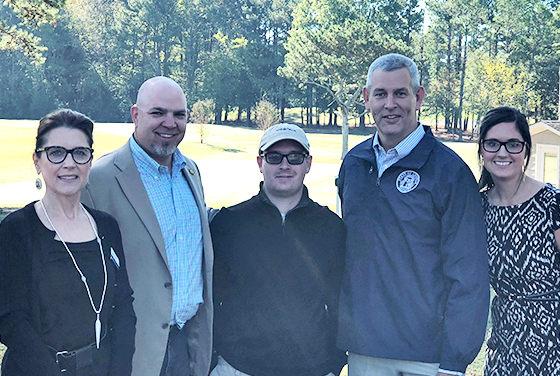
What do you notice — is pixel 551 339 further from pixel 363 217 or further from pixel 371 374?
pixel 363 217

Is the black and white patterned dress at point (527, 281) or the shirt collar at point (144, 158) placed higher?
the shirt collar at point (144, 158)

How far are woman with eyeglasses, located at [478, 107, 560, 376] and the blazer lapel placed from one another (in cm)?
176

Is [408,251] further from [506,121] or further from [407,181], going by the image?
[506,121]

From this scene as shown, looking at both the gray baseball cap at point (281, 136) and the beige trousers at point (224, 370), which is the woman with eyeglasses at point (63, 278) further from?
the gray baseball cap at point (281, 136)

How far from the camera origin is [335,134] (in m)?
52.2

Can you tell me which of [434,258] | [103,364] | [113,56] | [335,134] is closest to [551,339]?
[434,258]

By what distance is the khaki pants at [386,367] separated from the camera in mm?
2662

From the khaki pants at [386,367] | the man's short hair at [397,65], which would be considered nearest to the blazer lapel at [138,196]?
the khaki pants at [386,367]

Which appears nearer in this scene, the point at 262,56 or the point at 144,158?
the point at 144,158

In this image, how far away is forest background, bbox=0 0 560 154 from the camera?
154 ft

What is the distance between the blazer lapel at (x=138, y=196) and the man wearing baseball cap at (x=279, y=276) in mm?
339

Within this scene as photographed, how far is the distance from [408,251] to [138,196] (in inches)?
54.6

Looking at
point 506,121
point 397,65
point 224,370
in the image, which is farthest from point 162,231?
point 506,121

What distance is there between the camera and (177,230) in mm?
2951
